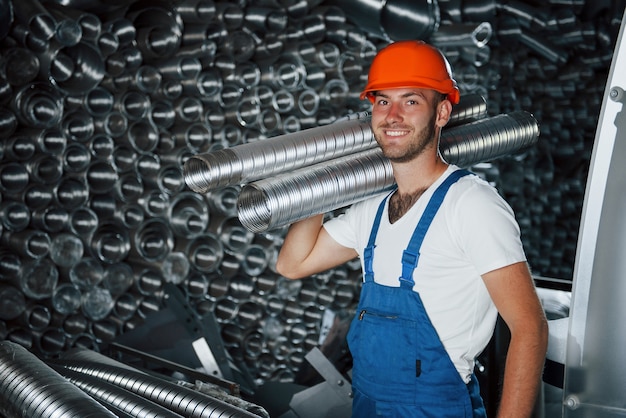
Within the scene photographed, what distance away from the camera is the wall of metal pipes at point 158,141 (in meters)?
2.55

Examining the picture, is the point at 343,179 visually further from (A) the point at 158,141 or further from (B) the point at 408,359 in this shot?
(A) the point at 158,141

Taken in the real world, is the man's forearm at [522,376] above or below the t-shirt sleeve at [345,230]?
below

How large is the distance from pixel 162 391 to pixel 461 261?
0.93 m

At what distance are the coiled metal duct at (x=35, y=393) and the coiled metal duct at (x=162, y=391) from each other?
29cm

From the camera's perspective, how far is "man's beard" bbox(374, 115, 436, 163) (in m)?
1.71

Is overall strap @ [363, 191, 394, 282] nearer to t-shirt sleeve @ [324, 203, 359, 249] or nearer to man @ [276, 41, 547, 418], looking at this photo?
man @ [276, 41, 547, 418]

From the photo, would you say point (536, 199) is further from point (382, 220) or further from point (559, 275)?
point (382, 220)

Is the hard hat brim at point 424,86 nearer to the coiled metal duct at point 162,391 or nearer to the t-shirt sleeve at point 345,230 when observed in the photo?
the t-shirt sleeve at point 345,230

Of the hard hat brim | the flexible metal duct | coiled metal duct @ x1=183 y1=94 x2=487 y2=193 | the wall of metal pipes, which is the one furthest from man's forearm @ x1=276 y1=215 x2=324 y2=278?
the wall of metal pipes

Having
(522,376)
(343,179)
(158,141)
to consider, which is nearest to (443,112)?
(343,179)

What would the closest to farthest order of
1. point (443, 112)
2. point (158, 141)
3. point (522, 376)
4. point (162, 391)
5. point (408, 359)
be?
point (522, 376) < point (408, 359) < point (443, 112) < point (162, 391) < point (158, 141)

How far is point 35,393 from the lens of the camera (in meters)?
1.56

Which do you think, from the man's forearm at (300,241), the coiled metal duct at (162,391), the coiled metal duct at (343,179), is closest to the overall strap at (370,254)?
the coiled metal duct at (343,179)

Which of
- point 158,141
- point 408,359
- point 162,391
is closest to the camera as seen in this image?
point 408,359
